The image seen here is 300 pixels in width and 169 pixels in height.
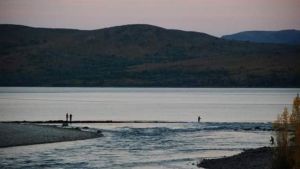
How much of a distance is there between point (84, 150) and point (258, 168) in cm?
2043

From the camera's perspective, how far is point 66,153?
184 ft

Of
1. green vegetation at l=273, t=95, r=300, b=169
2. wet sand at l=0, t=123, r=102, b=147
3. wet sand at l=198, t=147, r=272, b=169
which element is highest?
green vegetation at l=273, t=95, r=300, b=169

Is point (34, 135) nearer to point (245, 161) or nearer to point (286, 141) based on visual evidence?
point (245, 161)

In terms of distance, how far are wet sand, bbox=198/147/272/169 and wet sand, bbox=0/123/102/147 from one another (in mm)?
22143

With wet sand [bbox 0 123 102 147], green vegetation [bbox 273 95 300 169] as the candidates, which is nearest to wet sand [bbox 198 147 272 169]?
green vegetation [bbox 273 95 300 169]

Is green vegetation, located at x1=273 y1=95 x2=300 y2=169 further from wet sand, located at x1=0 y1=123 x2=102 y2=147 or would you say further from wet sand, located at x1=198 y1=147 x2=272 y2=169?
wet sand, located at x1=0 y1=123 x2=102 y2=147

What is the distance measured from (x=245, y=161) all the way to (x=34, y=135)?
28571mm

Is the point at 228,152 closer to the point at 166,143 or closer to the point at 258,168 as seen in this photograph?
the point at 166,143

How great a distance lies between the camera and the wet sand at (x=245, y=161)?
148ft

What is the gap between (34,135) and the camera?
68812 mm

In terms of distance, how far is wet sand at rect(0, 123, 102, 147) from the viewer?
64.4m

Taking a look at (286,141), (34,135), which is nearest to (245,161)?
(286,141)

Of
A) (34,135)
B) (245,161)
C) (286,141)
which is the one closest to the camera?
(286,141)

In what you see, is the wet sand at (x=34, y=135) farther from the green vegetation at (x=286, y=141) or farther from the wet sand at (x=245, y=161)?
the green vegetation at (x=286, y=141)
